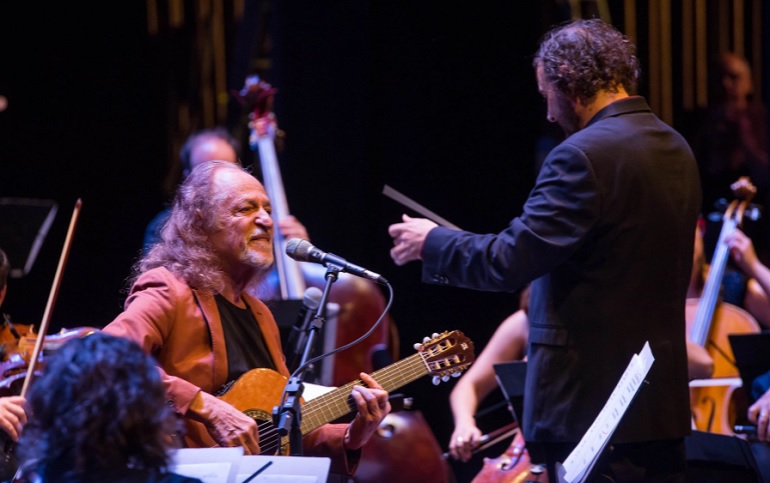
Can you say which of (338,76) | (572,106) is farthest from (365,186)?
(572,106)

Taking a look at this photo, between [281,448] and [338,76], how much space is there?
3042 millimetres

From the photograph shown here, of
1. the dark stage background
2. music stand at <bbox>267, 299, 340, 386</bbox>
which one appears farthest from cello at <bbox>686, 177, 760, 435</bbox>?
music stand at <bbox>267, 299, 340, 386</bbox>

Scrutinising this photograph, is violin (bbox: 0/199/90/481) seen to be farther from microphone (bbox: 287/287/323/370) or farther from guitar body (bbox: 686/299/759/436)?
guitar body (bbox: 686/299/759/436)

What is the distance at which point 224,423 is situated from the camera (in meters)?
2.92

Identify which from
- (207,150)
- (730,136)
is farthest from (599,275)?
(730,136)

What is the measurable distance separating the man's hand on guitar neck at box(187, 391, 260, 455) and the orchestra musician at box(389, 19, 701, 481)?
2.56 feet

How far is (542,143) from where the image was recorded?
5.98m

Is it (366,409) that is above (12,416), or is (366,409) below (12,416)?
below

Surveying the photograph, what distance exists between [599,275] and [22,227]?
3.09 metres

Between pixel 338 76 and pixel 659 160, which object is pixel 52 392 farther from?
pixel 338 76

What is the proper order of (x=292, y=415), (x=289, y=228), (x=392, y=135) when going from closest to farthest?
1. (x=292, y=415)
2. (x=289, y=228)
3. (x=392, y=135)

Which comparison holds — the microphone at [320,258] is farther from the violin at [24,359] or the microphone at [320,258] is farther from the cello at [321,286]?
the cello at [321,286]

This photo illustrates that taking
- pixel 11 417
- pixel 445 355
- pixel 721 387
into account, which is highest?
pixel 11 417

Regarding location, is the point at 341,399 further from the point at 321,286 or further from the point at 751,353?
the point at 321,286
